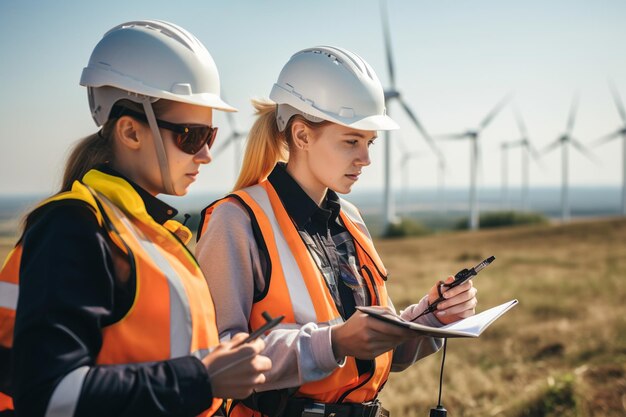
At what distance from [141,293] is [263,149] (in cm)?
153

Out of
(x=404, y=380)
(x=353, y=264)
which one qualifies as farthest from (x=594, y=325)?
(x=353, y=264)

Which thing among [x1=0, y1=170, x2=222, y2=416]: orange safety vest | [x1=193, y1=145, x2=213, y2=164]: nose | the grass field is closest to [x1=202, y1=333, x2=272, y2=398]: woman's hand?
[x1=0, y1=170, x2=222, y2=416]: orange safety vest

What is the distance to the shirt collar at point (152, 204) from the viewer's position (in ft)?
8.13

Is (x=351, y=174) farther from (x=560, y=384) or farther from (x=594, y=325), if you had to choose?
(x=594, y=325)

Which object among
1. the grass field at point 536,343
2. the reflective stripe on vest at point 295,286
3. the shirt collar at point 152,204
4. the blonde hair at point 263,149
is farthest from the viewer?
the grass field at point 536,343

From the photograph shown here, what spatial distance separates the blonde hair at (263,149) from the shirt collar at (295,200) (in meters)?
0.07

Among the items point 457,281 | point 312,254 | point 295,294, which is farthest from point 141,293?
point 457,281

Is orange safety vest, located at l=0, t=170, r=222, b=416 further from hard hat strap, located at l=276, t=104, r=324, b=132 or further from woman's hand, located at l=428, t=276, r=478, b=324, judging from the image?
woman's hand, located at l=428, t=276, r=478, b=324

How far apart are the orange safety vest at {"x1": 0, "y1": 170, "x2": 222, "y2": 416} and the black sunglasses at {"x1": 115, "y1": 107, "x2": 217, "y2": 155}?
274mm

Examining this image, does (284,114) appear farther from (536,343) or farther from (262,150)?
(536,343)

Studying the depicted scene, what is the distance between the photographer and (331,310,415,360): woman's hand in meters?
2.82

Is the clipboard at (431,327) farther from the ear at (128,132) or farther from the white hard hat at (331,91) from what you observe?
the ear at (128,132)

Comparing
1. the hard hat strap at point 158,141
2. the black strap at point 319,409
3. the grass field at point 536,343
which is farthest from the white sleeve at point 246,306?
the grass field at point 536,343

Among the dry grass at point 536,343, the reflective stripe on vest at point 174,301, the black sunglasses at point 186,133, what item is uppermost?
the black sunglasses at point 186,133
